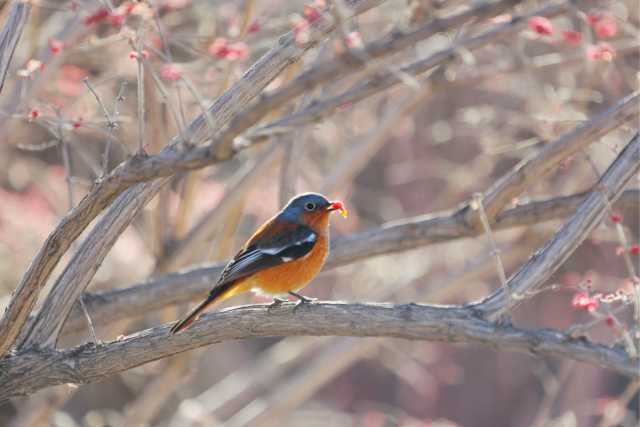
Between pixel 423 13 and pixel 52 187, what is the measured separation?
13.7 ft

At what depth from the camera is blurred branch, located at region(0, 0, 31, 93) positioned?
474cm

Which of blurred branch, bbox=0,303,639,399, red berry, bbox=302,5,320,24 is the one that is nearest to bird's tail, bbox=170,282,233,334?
blurred branch, bbox=0,303,639,399

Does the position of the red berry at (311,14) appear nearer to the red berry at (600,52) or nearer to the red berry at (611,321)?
the red berry at (611,321)

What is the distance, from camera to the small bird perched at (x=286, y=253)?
17.3 feet

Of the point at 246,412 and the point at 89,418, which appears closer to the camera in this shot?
the point at 89,418

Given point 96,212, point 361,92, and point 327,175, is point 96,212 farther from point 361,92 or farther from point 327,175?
point 327,175

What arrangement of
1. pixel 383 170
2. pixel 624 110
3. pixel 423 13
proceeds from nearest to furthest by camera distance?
pixel 624 110 < pixel 423 13 < pixel 383 170

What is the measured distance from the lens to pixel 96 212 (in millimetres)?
4090

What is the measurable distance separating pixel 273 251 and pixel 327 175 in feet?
7.25

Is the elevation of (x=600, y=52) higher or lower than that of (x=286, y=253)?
higher

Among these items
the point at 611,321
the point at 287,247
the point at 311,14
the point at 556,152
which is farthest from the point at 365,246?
the point at 311,14

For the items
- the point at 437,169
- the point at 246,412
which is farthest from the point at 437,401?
the point at 246,412

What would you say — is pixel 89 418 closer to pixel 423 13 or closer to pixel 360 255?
pixel 360 255

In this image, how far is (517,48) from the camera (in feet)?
23.0
